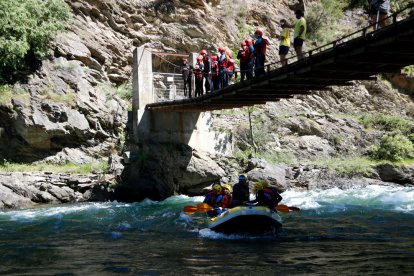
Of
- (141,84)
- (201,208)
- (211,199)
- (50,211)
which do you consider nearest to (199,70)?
(141,84)

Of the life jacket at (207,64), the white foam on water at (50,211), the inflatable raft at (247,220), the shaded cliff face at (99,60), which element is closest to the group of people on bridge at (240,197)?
the inflatable raft at (247,220)

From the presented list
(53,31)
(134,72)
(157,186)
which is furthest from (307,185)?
(53,31)

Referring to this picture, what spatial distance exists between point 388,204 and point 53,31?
13491 mm

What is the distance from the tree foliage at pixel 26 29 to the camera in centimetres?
1703

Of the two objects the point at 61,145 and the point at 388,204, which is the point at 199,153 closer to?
the point at 61,145

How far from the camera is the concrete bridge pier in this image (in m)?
19.5

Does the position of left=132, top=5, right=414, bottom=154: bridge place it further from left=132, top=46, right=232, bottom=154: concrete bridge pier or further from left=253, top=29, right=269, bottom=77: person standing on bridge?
left=253, top=29, right=269, bottom=77: person standing on bridge

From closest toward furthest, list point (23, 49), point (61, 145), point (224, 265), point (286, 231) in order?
point (224, 265) → point (286, 231) → point (23, 49) → point (61, 145)

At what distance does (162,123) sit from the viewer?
1984 centimetres

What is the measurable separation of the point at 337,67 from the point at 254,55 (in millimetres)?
2923

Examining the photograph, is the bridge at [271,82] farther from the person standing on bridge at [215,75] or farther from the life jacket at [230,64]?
the life jacket at [230,64]

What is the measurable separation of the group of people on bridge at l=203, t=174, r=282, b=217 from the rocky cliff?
6.75 meters

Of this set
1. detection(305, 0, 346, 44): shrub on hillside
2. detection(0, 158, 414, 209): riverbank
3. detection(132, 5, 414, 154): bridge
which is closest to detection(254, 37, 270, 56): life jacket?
detection(132, 5, 414, 154): bridge

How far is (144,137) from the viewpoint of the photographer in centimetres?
1966
